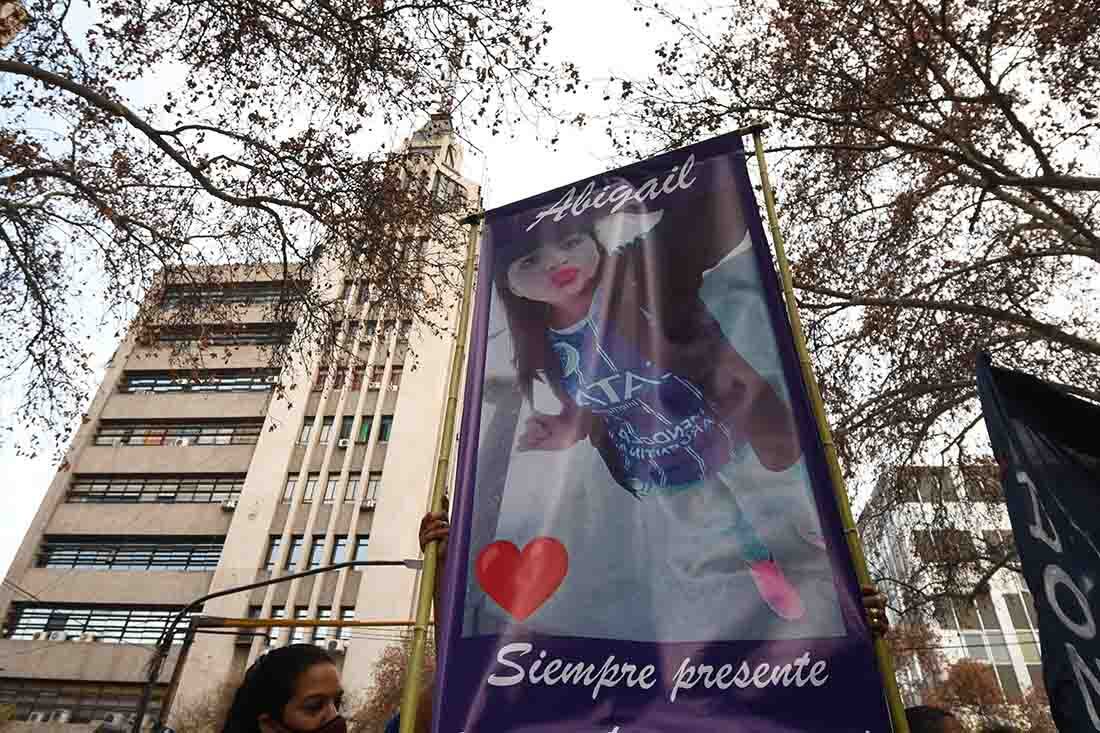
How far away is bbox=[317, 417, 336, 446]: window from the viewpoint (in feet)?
113

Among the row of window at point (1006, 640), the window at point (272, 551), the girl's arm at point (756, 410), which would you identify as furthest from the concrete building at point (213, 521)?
the row of window at point (1006, 640)

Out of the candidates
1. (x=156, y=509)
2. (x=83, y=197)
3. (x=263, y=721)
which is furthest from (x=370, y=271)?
(x=156, y=509)

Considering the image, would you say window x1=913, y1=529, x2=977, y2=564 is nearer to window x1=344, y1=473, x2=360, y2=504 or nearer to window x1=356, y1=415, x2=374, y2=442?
window x1=344, y1=473, x2=360, y2=504

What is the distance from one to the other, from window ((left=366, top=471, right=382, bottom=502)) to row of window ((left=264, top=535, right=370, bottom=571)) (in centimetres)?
181

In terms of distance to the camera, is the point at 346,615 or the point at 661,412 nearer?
the point at 661,412

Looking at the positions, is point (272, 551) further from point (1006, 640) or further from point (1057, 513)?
point (1006, 640)

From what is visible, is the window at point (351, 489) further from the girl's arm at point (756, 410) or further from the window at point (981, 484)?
the girl's arm at point (756, 410)

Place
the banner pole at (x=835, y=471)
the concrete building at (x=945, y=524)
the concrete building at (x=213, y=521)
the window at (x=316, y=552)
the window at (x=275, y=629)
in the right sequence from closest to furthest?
the banner pole at (x=835, y=471), the concrete building at (x=945, y=524), the window at (x=275, y=629), the concrete building at (x=213, y=521), the window at (x=316, y=552)

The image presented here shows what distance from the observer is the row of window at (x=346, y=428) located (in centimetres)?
3412

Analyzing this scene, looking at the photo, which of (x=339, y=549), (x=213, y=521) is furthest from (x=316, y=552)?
(x=213, y=521)

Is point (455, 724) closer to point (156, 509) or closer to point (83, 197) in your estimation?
point (83, 197)

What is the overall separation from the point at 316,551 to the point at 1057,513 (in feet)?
104

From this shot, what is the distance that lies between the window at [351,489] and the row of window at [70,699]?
10.1 m

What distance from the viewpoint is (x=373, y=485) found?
1272 inches
